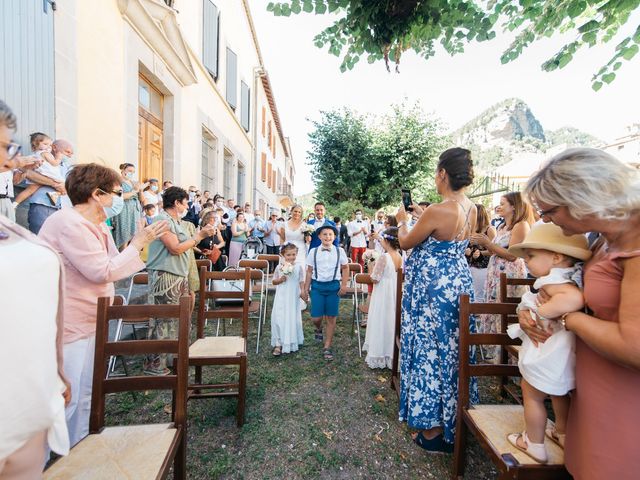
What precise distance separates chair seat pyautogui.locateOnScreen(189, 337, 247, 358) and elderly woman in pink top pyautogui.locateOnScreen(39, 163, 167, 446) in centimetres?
83

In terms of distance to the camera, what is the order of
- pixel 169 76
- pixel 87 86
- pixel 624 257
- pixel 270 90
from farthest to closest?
1. pixel 270 90
2. pixel 169 76
3. pixel 87 86
4. pixel 624 257

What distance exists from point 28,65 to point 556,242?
5297 millimetres

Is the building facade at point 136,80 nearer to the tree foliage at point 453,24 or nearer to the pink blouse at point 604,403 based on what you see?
the tree foliage at point 453,24

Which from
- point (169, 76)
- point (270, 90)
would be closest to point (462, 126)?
point (270, 90)

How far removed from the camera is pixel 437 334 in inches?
90.7

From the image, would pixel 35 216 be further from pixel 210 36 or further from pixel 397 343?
pixel 210 36

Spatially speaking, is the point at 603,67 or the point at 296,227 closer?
the point at 603,67

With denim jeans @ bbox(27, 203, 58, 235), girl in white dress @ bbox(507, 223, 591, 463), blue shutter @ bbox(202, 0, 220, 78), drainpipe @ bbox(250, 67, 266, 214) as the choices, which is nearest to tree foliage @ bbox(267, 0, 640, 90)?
girl in white dress @ bbox(507, 223, 591, 463)

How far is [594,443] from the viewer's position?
1.21 metres

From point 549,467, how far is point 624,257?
3.58ft

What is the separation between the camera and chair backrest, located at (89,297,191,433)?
5.82 ft

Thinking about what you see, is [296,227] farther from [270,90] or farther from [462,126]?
[462,126]

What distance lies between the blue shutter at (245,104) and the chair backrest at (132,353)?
13324 mm

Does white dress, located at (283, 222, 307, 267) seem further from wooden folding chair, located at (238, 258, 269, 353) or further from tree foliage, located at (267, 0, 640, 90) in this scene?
tree foliage, located at (267, 0, 640, 90)
